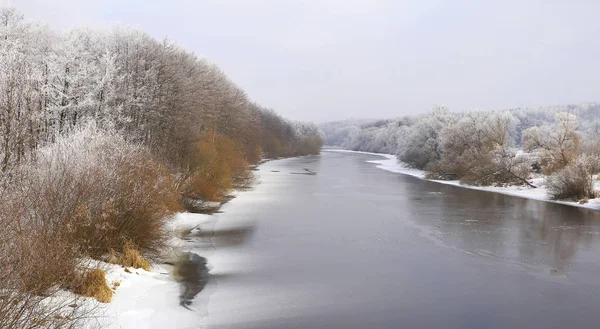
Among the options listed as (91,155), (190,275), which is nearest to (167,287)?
(190,275)

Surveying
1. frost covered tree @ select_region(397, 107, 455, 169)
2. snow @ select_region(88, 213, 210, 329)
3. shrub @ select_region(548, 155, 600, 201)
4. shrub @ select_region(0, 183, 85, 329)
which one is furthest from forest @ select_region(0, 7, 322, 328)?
shrub @ select_region(548, 155, 600, 201)

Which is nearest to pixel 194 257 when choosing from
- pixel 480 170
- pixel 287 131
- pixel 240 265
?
pixel 240 265

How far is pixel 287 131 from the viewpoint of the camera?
123 m

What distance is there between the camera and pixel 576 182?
33.1m

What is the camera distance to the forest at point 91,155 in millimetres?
8047

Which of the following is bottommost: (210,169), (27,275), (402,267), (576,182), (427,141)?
(402,267)

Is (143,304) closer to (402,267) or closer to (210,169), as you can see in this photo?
(402,267)

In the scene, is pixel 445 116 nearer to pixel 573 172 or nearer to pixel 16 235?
pixel 573 172

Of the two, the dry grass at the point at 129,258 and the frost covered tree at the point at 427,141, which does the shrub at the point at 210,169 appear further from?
the frost covered tree at the point at 427,141

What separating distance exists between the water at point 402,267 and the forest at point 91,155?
3.04 metres

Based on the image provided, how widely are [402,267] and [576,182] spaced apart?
2394cm

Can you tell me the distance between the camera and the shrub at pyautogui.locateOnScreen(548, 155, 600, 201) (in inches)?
1294

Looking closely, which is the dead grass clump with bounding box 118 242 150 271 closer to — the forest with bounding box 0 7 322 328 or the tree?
the forest with bounding box 0 7 322 328

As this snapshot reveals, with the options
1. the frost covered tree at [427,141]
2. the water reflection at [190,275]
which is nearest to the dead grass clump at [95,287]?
the water reflection at [190,275]
